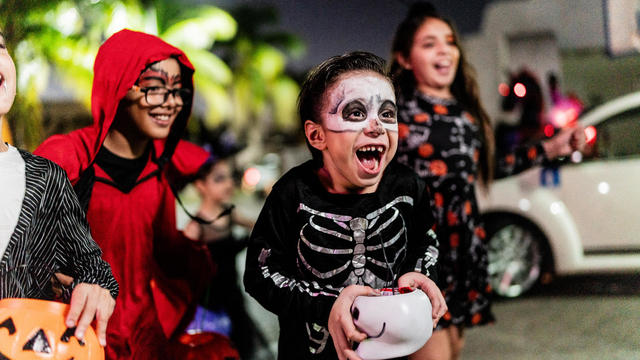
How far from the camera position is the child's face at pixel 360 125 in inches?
64.6

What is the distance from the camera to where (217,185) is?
12.3 ft

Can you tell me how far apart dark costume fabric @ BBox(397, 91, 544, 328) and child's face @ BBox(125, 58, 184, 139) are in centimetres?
95

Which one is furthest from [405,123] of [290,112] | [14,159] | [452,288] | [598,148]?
[290,112]

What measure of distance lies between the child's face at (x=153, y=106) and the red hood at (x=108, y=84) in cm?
4

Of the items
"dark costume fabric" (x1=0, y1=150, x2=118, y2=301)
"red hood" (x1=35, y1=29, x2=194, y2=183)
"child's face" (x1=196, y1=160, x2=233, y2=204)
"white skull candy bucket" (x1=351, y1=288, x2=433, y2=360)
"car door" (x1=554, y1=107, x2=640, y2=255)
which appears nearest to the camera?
"white skull candy bucket" (x1=351, y1=288, x2=433, y2=360)

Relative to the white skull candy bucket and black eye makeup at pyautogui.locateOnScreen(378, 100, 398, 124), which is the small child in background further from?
the white skull candy bucket

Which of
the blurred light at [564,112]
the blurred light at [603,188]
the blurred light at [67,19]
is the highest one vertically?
the blurred light at [67,19]

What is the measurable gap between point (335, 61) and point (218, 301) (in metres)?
2.17

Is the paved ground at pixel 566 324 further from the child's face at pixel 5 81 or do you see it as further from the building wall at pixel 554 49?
the child's face at pixel 5 81

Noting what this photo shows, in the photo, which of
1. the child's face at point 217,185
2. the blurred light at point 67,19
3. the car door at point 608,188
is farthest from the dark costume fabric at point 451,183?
the blurred light at point 67,19

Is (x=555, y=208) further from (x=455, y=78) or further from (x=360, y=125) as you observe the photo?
(x=360, y=125)

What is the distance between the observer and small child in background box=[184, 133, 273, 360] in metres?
3.39

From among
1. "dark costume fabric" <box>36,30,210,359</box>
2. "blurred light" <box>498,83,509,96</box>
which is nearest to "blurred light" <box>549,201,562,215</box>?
"blurred light" <box>498,83,509,96</box>

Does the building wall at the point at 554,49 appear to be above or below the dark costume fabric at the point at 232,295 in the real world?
above
